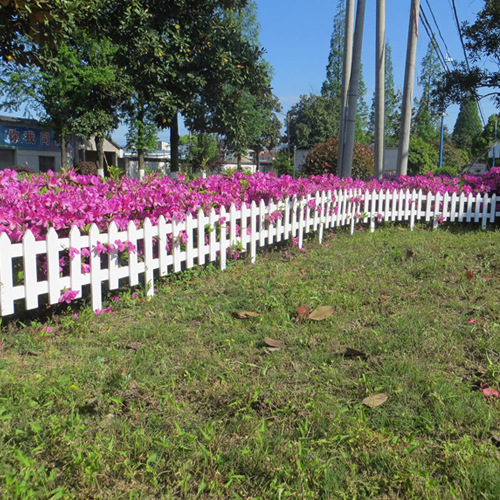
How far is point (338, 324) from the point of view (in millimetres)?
3920

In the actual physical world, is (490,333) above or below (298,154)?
below

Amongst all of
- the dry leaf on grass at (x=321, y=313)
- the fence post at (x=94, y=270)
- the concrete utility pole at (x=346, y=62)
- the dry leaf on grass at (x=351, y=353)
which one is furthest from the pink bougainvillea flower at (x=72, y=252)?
the concrete utility pole at (x=346, y=62)

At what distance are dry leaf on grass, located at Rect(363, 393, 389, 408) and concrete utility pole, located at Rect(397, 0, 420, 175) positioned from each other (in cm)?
1195

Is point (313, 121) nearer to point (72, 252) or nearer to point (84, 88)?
point (84, 88)

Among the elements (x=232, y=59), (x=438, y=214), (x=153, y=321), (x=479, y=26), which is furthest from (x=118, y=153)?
(x=153, y=321)

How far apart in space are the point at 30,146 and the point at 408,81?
30.0 meters

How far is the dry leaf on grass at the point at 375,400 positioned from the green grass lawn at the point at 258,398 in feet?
0.16

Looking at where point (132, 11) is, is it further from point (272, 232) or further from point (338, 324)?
point (338, 324)

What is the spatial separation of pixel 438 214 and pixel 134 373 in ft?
29.0

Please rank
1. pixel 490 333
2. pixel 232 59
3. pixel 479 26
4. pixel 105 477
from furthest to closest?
pixel 232 59, pixel 479 26, pixel 490 333, pixel 105 477

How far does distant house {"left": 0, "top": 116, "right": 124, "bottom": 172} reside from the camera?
110 ft

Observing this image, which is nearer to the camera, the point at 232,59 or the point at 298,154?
the point at 232,59

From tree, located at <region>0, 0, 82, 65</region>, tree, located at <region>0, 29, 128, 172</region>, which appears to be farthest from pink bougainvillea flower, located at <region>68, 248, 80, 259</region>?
tree, located at <region>0, 29, 128, 172</region>

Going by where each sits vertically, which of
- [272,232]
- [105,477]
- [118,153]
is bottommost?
[105,477]
